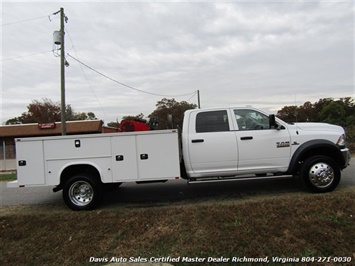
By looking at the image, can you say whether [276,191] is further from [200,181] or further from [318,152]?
[200,181]

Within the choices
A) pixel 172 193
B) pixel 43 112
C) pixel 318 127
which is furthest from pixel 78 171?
pixel 43 112

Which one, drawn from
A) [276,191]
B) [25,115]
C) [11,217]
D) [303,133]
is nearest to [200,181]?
[276,191]

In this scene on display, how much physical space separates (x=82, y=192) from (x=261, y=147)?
4.00 m

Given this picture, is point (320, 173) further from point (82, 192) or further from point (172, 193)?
point (82, 192)

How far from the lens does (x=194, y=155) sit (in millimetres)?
5922

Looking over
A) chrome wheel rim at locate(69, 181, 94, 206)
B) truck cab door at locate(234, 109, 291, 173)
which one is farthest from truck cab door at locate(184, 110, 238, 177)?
chrome wheel rim at locate(69, 181, 94, 206)

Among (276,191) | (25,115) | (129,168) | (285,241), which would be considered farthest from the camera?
(25,115)

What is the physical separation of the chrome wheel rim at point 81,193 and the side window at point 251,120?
354cm

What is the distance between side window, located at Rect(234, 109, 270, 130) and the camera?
605 centimetres

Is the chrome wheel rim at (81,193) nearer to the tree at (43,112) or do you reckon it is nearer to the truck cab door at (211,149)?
the truck cab door at (211,149)

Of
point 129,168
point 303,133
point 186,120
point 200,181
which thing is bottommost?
point 200,181

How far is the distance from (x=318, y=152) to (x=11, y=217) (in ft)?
21.8

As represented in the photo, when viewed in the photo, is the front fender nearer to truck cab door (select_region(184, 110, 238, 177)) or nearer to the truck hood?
the truck hood

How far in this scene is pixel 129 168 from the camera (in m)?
5.80
